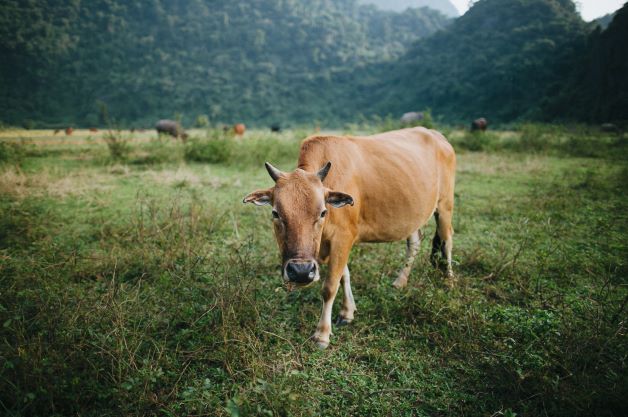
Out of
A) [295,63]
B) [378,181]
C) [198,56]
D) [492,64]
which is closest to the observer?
[378,181]

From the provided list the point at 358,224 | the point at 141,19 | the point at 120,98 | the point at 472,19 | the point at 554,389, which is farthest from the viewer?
the point at 141,19

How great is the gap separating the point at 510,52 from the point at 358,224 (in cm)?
6234

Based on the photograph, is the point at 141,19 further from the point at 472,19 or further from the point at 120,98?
the point at 472,19

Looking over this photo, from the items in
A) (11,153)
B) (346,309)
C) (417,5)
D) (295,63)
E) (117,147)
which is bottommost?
(346,309)

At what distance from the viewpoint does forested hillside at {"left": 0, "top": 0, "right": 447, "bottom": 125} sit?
4538cm

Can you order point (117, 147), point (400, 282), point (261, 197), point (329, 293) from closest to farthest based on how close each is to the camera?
point (261, 197), point (329, 293), point (400, 282), point (117, 147)

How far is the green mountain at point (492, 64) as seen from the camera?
44562 millimetres

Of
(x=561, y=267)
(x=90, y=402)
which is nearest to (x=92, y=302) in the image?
(x=90, y=402)

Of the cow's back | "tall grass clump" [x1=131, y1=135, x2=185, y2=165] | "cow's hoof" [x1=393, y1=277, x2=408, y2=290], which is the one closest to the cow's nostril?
the cow's back

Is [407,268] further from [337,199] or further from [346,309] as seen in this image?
[337,199]

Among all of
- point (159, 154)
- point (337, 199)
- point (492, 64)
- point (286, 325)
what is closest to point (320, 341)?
point (286, 325)

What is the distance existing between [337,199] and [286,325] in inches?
59.3

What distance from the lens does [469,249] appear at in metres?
5.69

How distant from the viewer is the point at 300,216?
10.2 ft
